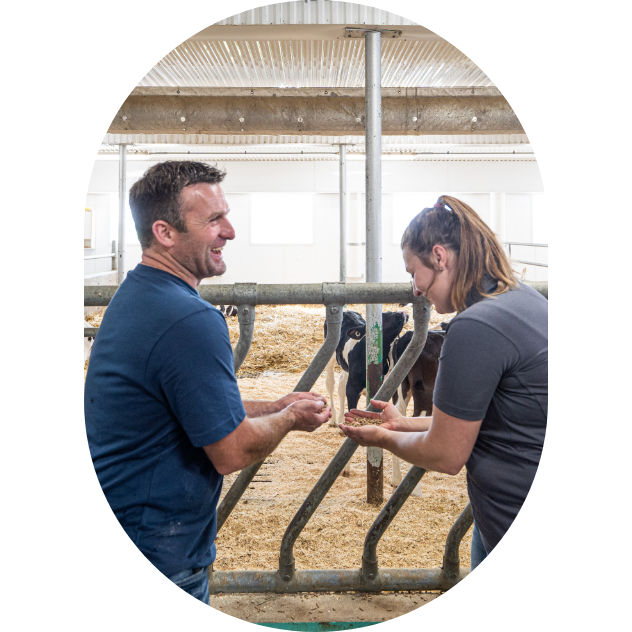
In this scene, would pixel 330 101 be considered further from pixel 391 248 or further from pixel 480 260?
pixel 391 248

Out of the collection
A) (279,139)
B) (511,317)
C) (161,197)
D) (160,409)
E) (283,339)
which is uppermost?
(279,139)

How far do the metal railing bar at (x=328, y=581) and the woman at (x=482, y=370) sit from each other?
0.70 metres

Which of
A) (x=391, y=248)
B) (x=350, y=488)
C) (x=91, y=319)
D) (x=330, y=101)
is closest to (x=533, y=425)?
(x=350, y=488)

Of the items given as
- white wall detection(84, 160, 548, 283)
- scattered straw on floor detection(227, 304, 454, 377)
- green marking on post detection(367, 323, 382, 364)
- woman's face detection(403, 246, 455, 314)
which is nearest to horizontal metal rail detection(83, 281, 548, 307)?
woman's face detection(403, 246, 455, 314)

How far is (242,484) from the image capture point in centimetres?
194

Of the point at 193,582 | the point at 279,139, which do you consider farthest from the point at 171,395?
the point at 279,139

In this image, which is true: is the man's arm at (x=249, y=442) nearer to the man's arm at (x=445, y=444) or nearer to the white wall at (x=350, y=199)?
the man's arm at (x=445, y=444)

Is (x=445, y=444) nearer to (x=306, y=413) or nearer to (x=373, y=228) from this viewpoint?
(x=306, y=413)

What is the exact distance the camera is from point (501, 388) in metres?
1.31

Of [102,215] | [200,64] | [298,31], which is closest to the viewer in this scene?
[298,31]

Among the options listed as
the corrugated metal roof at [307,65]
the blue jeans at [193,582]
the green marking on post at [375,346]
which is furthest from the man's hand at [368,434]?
the corrugated metal roof at [307,65]

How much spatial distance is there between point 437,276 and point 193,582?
99 cm

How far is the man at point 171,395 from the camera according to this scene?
117 cm

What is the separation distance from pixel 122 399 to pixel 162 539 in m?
0.34
